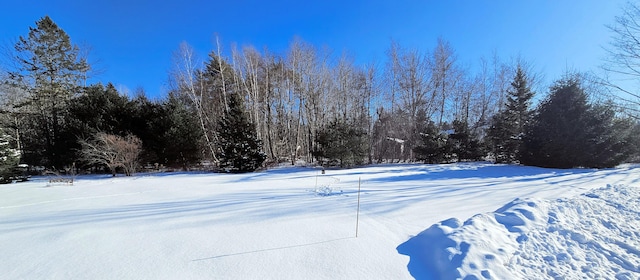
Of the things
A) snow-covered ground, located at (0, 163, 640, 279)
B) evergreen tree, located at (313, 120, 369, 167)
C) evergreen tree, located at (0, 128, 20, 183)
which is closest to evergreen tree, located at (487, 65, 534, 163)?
evergreen tree, located at (313, 120, 369, 167)

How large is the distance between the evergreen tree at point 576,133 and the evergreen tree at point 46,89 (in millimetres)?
26380

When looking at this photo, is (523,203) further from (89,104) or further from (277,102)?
(89,104)

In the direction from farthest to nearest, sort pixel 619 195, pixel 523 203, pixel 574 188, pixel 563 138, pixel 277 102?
1. pixel 277 102
2. pixel 563 138
3. pixel 574 188
4. pixel 619 195
5. pixel 523 203

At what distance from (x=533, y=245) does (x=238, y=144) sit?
12269mm

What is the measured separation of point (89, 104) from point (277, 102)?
11893mm

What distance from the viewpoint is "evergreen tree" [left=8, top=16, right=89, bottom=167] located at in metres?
14.4

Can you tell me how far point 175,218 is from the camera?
407cm

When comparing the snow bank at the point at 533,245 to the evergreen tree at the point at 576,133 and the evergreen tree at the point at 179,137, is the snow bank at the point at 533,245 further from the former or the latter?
the evergreen tree at the point at 179,137

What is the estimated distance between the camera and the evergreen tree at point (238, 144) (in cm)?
1277

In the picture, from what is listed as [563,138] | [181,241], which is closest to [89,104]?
[181,241]

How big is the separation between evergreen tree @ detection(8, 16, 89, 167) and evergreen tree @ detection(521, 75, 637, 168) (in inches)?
1039

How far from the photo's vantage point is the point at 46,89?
1493cm

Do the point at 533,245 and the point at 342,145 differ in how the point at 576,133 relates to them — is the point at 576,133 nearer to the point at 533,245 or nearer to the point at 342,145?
the point at 342,145

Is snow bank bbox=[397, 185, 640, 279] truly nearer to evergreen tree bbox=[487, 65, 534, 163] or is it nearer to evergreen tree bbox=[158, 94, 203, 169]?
Answer: evergreen tree bbox=[487, 65, 534, 163]
